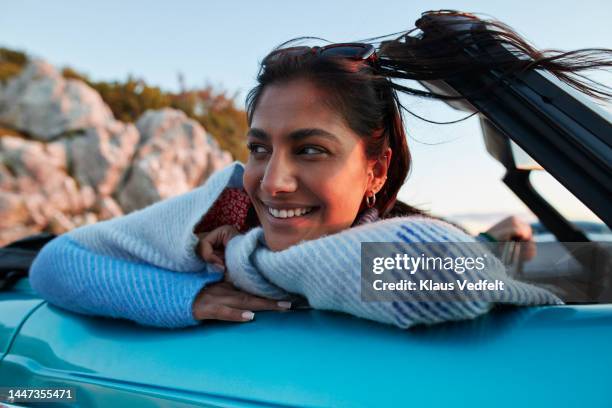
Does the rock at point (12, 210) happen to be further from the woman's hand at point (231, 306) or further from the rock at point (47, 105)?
the woman's hand at point (231, 306)

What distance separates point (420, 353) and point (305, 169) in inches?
22.1

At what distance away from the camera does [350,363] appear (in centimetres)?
89

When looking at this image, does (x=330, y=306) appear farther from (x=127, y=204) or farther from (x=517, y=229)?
(x=127, y=204)

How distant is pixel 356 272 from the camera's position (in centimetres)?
99

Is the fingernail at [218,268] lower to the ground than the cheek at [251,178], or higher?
lower

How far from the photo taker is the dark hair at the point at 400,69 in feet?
3.30

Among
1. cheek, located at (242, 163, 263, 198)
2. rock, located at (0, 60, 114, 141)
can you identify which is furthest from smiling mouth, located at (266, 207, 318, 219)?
rock, located at (0, 60, 114, 141)

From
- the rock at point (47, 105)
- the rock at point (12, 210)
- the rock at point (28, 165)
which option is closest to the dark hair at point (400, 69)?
the rock at point (12, 210)

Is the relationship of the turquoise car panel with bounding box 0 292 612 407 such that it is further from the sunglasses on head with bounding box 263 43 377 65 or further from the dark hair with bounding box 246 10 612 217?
the sunglasses on head with bounding box 263 43 377 65

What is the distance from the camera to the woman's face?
4.11 feet

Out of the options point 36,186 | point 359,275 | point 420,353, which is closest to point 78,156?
point 36,186

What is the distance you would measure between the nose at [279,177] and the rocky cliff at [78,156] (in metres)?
11.4

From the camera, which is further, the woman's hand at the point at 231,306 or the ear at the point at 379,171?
the ear at the point at 379,171

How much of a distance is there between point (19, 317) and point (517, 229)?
1.79 meters
